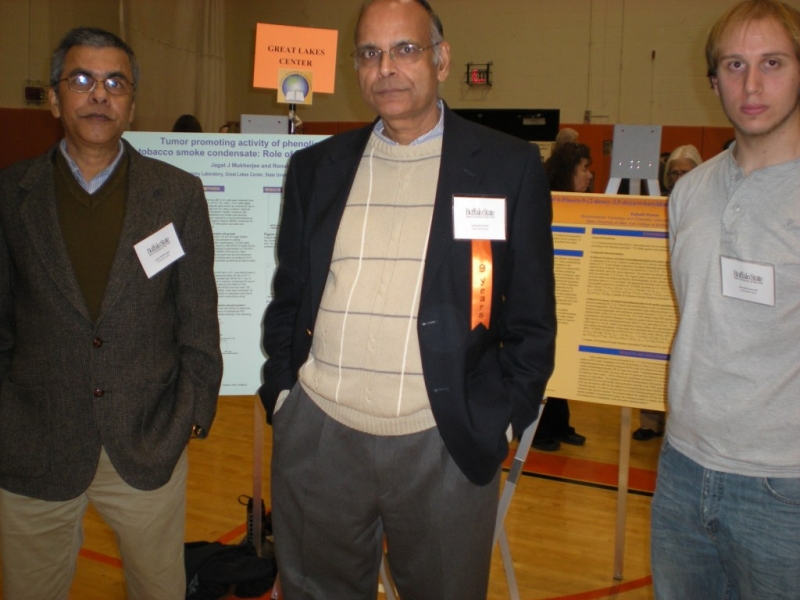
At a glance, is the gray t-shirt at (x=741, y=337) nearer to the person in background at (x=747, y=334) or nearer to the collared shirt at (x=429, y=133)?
the person in background at (x=747, y=334)

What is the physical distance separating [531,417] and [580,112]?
344 inches

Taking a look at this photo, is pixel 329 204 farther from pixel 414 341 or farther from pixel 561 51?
pixel 561 51

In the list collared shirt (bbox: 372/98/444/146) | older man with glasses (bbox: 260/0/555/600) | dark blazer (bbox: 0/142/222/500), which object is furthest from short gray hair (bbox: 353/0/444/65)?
dark blazer (bbox: 0/142/222/500)

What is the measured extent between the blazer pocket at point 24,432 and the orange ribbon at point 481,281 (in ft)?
3.57

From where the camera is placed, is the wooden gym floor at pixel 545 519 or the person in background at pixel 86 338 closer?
the person in background at pixel 86 338

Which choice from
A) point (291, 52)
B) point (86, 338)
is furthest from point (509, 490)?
point (291, 52)

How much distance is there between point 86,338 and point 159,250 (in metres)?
0.28

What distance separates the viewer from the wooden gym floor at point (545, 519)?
2953 millimetres

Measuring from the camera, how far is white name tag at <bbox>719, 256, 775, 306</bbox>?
135cm

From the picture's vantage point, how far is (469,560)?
1.59m

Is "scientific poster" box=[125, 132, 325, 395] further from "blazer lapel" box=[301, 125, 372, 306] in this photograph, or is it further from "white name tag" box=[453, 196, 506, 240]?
"white name tag" box=[453, 196, 506, 240]

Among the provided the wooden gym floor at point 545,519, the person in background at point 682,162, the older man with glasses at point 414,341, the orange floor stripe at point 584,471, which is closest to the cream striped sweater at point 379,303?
the older man with glasses at point 414,341

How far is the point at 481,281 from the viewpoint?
157 cm

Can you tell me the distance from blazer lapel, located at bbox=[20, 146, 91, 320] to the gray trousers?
0.58 meters
